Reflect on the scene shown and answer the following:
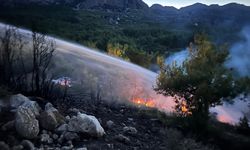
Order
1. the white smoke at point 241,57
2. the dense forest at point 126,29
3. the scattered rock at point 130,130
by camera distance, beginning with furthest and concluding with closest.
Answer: the white smoke at point 241,57
the dense forest at point 126,29
the scattered rock at point 130,130

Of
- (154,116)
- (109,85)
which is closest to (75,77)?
(109,85)

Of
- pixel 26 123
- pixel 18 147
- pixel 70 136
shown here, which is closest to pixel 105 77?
pixel 70 136

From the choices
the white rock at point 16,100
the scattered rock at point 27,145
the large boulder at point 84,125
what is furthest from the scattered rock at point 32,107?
the scattered rock at point 27,145

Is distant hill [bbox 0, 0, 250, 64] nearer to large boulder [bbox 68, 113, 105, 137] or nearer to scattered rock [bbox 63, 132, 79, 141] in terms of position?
large boulder [bbox 68, 113, 105, 137]

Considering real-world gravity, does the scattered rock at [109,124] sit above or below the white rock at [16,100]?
below

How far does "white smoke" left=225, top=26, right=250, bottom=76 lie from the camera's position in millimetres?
94575

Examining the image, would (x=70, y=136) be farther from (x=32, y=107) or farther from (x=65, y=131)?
(x=32, y=107)

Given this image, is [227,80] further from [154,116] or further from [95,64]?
[95,64]

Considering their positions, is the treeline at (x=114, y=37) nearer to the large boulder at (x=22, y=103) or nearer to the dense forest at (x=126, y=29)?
the dense forest at (x=126, y=29)

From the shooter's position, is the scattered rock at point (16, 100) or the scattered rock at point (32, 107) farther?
the scattered rock at point (16, 100)

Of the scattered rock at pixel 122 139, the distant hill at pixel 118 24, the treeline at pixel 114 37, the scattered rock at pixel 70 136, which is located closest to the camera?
the scattered rock at pixel 70 136

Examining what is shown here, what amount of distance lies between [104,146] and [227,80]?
486 inches

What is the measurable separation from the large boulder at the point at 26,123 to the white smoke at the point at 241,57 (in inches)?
3063

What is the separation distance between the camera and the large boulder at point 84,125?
12.0 meters
